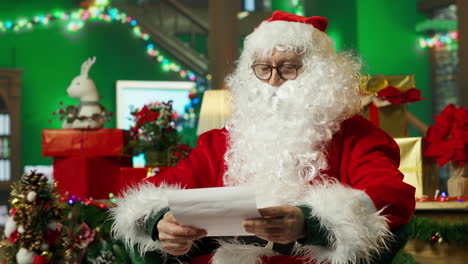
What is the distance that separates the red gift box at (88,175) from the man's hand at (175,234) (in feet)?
10.2

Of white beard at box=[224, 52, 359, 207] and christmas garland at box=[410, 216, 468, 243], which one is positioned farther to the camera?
christmas garland at box=[410, 216, 468, 243]

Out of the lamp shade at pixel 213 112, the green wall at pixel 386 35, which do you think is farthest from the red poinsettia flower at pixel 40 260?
the green wall at pixel 386 35

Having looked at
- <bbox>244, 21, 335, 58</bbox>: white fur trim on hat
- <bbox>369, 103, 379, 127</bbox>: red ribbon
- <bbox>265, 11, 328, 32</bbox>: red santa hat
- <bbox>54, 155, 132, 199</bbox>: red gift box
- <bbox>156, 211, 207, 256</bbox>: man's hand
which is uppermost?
<bbox>265, 11, 328, 32</bbox>: red santa hat

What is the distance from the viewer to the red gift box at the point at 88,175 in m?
4.96

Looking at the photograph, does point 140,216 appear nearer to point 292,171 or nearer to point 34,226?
point 292,171

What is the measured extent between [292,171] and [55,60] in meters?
8.65

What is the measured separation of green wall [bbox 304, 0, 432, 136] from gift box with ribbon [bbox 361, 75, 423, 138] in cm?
459

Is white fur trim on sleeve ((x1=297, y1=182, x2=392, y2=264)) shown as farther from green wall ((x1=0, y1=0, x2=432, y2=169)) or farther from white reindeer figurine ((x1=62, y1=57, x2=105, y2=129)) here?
green wall ((x1=0, y1=0, x2=432, y2=169))

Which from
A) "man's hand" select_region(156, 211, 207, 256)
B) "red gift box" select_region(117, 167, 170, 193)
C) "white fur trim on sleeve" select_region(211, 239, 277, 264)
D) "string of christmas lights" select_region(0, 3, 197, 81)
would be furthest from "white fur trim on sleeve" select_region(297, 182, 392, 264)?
"string of christmas lights" select_region(0, 3, 197, 81)

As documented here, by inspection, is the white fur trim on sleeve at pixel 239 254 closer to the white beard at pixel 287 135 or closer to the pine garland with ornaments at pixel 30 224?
the white beard at pixel 287 135

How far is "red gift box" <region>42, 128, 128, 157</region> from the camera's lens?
505 cm

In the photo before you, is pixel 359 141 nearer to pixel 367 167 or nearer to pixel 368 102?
pixel 367 167

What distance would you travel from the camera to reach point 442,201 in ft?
12.5

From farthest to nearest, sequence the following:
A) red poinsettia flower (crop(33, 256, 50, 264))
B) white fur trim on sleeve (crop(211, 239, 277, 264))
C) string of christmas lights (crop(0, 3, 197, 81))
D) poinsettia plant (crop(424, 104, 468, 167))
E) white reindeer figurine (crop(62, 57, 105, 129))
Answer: string of christmas lights (crop(0, 3, 197, 81)), white reindeer figurine (crop(62, 57, 105, 129)), poinsettia plant (crop(424, 104, 468, 167)), red poinsettia flower (crop(33, 256, 50, 264)), white fur trim on sleeve (crop(211, 239, 277, 264))
